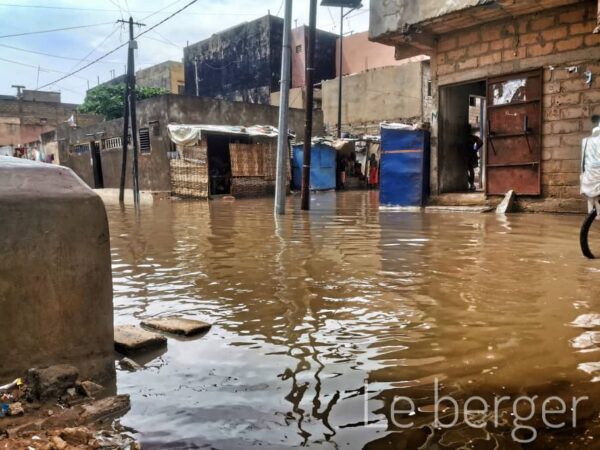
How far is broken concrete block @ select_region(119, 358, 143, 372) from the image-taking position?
245cm

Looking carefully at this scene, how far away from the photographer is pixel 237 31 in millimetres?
36875

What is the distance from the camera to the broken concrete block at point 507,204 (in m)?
10.0

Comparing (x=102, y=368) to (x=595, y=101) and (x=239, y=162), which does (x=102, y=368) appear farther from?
(x=239, y=162)

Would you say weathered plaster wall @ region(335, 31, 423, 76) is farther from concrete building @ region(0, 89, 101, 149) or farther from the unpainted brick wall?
the unpainted brick wall

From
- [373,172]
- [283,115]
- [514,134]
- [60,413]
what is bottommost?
[60,413]

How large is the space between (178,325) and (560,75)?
8.79 meters

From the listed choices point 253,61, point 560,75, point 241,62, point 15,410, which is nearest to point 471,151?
point 560,75

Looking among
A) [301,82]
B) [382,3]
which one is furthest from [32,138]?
[382,3]

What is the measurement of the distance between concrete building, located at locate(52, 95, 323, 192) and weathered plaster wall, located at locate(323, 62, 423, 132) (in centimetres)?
512

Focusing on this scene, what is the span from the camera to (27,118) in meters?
38.1

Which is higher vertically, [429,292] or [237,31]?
[237,31]

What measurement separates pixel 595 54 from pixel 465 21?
7.98 ft

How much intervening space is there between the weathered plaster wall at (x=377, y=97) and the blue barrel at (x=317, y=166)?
6068 mm

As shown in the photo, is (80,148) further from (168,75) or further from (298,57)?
(168,75)
